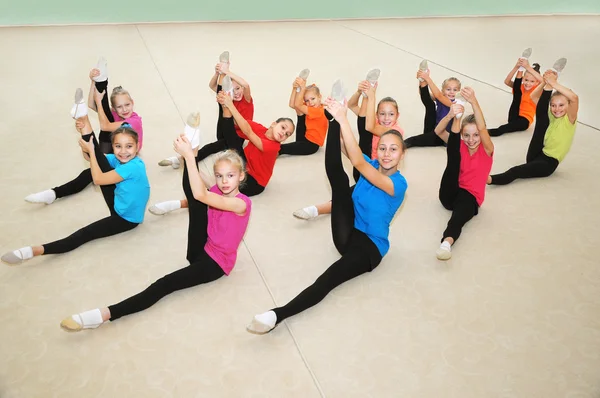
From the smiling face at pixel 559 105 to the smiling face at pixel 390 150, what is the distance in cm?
158

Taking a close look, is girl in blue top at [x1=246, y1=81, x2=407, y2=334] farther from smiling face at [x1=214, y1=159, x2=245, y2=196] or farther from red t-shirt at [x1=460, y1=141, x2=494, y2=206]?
red t-shirt at [x1=460, y1=141, x2=494, y2=206]

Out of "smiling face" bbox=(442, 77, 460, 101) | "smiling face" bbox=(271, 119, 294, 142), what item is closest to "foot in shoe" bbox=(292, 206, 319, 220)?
"smiling face" bbox=(271, 119, 294, 142)

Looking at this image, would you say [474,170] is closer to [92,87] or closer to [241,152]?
[241,152]

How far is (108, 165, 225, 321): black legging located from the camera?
217cm

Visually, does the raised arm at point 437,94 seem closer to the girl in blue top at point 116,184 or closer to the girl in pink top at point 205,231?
the girl in pink top at point 205,231

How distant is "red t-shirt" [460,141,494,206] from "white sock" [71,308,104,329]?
6.47 feet

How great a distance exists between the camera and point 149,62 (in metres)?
5.89

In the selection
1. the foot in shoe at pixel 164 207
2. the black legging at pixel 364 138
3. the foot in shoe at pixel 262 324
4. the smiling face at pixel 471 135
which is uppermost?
the smiling face at pixel 471 135

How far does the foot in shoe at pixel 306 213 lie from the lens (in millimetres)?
2916

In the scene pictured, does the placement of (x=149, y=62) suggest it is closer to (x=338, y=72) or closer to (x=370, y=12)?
(x=338, y=72)

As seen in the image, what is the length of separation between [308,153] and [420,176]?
0.80 metres

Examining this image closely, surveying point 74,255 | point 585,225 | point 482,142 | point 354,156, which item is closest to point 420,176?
point 482,142

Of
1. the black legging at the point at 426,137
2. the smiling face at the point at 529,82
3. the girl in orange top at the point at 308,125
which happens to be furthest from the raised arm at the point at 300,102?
the smiling face at the point at 529,82

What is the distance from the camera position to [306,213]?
292 centimetres
